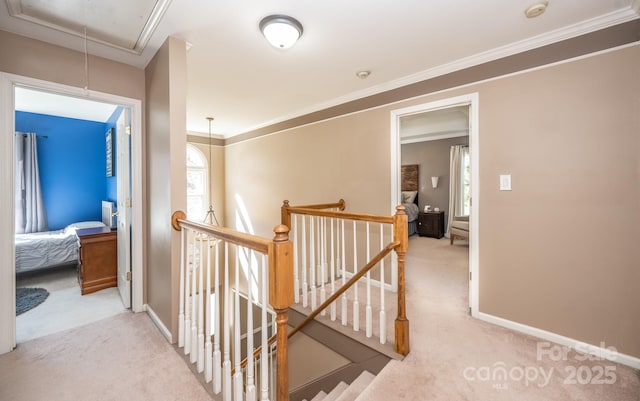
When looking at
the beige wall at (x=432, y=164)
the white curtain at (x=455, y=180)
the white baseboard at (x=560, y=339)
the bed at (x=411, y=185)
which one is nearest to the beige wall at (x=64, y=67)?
the white baseboard at (x=560, y=339)

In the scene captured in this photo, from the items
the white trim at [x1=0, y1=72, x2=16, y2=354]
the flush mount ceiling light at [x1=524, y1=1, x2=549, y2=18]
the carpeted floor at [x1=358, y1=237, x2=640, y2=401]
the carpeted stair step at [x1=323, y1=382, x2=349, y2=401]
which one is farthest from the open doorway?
the flush mount ceiling light at [x1=524, y1=1, x2=549, y2=18]

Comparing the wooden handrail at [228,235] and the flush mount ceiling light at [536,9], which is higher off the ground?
the flush mount ceiling light at [536,9]

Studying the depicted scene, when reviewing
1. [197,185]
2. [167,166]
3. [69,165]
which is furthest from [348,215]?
[69,165]

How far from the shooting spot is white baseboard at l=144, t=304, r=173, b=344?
1.97 meters

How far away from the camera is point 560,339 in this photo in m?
1.99

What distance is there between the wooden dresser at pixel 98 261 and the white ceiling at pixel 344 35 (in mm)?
1968

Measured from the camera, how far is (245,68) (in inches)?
99.7

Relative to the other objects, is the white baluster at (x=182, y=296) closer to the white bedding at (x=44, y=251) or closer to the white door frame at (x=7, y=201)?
the white door frame at (x=7, y=201)

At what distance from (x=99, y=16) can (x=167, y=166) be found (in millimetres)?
1075

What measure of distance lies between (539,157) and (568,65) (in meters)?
0.70

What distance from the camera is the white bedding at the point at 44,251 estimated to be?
130 inches

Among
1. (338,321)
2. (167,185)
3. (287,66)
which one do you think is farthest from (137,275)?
(287,66)

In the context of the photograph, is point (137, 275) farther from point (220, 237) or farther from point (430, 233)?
point (430, 233)

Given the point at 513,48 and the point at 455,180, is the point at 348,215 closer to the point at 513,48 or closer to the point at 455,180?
the point at 513,48
